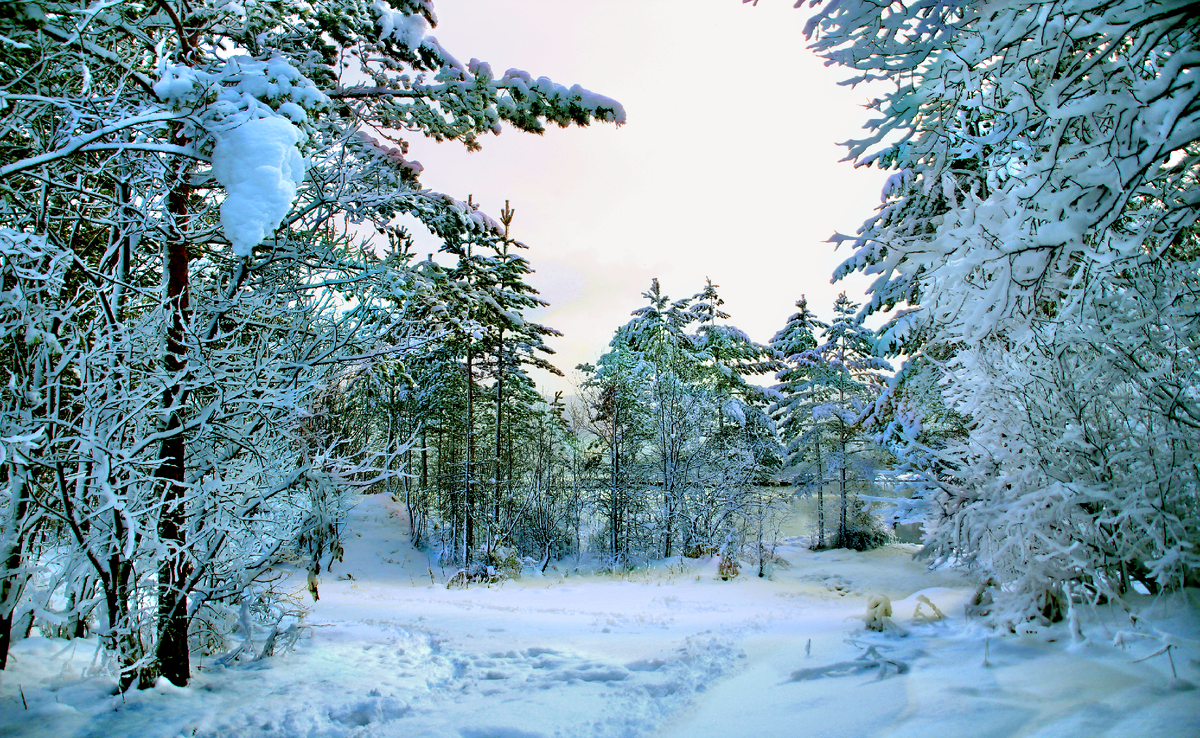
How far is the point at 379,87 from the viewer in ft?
20.6

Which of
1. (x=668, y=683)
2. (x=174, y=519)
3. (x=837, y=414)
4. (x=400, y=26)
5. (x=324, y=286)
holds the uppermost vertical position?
(x=400, y=26)

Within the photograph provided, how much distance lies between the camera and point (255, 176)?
287 centimetres

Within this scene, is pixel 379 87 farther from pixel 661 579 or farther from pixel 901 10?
pixel 661 579

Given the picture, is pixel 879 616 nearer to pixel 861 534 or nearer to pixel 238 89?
pixel 238 89

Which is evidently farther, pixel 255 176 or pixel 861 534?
pixel 861 534

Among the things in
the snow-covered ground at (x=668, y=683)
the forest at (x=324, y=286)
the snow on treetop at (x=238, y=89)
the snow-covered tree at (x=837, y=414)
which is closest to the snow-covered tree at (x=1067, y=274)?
the forest at (x=324, y=286)

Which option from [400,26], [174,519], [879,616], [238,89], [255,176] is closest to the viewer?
[255,176]

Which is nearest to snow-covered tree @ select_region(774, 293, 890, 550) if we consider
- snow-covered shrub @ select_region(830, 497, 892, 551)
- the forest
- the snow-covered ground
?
snow-covered shrub @ select_region(830, 497, 892, 551)

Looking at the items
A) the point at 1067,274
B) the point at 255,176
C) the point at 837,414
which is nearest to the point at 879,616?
the point at 1067,274

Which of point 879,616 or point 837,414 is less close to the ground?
point 837,414

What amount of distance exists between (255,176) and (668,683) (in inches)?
193

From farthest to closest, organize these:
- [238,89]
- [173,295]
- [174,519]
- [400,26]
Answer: [400,26], [173,295], [174,519], [238,89]

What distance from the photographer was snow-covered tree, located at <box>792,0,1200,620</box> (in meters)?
3.04

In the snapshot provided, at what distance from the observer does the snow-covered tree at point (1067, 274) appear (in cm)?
304
